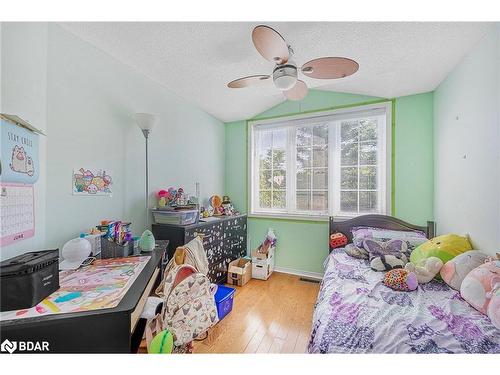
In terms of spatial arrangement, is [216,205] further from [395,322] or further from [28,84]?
[395,322]

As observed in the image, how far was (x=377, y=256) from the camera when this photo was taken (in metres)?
1.97

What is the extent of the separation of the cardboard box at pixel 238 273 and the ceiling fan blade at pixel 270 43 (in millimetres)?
2305

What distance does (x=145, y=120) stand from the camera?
1.82m

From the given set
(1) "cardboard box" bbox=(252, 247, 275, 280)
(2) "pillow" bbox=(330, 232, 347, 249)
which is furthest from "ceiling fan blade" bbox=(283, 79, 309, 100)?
(1) "cardboard box" bbox=(252, 247, 275, 280)

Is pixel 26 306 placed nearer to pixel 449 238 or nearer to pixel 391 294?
pixel 391 294

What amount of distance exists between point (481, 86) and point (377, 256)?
5.09ft

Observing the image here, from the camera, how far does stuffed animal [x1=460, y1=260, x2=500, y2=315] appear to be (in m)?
1.15

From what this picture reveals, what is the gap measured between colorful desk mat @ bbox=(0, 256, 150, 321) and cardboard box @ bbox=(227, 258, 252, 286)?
1512 millimetres

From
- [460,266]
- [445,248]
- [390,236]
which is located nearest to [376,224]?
[390,236]

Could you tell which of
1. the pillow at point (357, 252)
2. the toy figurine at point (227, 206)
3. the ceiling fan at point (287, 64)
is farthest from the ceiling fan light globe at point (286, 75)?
the toy figurine at point (227, 206)

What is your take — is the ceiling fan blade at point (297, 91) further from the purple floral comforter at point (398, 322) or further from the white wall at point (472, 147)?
the purple floral comforter at point (398, 322)

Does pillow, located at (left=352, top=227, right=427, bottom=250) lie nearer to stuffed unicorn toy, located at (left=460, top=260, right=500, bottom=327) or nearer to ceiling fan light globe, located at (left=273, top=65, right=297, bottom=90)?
stuffed unicorn toy, located at (left=460, top=260, right=500, bottom=327)

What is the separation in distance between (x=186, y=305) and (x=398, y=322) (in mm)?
1176
